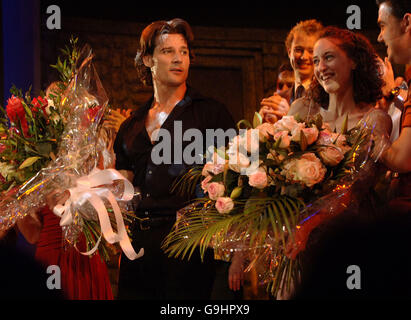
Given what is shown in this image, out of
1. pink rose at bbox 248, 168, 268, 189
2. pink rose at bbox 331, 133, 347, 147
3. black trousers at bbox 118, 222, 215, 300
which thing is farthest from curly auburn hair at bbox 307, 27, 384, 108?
black trousers at bbox 118, 222, 215, 300

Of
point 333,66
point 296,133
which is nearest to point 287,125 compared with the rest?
point 296,133

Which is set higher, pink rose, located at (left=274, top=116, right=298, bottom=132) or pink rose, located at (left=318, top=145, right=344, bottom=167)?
pink rose, located at (left=274, top=116, right=298, bottom=132)

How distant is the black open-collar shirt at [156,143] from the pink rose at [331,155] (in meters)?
1.03

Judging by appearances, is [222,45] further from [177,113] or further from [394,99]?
[394,99]

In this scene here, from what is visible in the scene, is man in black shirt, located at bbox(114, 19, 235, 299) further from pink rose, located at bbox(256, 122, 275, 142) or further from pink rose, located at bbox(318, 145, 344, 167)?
pink rose, located at bbox(318, 145, 344, 167)

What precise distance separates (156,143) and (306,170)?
1.26 meters

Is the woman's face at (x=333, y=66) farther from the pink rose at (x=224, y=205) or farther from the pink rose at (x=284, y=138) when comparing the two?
the pink rose at (x=224, y=205)

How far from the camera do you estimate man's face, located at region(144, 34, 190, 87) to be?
3016 millimetres

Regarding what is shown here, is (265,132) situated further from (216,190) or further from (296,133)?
(216,190)

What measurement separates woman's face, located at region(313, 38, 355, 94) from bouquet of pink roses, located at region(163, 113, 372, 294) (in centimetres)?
56

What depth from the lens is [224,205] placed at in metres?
1.93

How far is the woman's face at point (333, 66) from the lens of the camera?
2.58 m

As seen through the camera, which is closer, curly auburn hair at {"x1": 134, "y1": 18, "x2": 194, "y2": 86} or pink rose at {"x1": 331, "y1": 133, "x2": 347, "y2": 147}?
pink rose at {"x1": 331, "y1": 133, "x2": 347, "y2": 147}

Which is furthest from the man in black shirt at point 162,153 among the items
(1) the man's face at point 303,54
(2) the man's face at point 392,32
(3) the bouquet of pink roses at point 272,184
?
(2) the man's face at point 392,32
